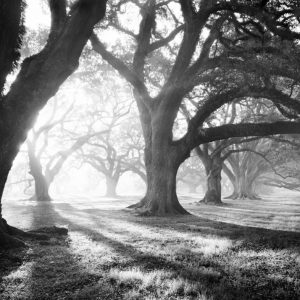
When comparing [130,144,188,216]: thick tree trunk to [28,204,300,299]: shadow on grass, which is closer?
[28,204,300,299]: shadow on grass

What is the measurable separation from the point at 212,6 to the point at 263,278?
35.9ft

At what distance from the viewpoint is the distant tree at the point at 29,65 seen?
5828 millimetres

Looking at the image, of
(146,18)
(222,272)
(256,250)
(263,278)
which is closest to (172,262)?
(222,272)

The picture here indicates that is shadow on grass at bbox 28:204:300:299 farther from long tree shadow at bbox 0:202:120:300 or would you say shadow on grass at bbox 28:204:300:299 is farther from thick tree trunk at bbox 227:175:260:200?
thick tree trunk at bbox 227:175:260:200

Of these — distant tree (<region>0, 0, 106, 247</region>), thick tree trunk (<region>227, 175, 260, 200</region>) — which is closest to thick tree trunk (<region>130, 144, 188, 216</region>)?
distant tree (<region>0, 0, 106, 247</region>)

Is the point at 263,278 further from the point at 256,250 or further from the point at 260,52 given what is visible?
the point at 260,52

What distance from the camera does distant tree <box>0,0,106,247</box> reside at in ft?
19.1

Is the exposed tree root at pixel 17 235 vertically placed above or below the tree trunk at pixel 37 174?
below

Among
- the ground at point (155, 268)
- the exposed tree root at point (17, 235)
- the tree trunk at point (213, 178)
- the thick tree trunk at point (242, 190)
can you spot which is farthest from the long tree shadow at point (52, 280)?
the thick tree trunk at point (242, 190)

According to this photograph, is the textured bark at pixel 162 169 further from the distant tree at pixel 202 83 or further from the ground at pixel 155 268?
the ground at pixel 155 268

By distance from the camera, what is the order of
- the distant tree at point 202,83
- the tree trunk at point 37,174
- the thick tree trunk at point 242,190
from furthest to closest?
the thick tree trunk at point 242,190 < the tree trunk at point 37,174 < the distant tree at point 202,83

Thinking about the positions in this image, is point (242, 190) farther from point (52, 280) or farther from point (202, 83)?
point (52, 280)

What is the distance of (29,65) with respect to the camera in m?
6.38

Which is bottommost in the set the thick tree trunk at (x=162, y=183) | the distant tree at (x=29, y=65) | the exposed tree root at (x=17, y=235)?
the exposed tree root at (x=17, y=235)
